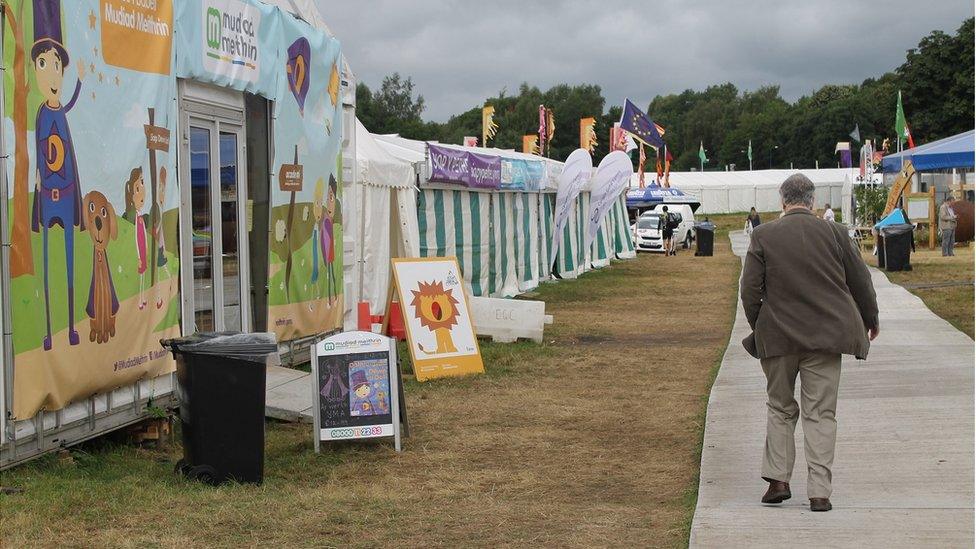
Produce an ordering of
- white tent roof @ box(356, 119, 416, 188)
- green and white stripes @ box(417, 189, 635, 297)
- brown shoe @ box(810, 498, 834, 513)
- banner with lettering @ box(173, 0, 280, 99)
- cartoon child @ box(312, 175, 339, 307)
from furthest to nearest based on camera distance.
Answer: green and white stripes @ box(417, 189, 635, 297) < white tent roof @ box(356, 119, 416, 188) < cartoon child @ box(312, 175, 339, 307) < banner with lettering @ box(173, 0, 280, 99) < brown shoe @ box(810, 498, 834, 513)

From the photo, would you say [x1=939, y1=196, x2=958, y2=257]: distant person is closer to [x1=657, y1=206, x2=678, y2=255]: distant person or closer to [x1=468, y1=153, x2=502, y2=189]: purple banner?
[x1=657, y1=206, x2=678, y2=255]: distant person

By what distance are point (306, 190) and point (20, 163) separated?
A: 507 centimetres

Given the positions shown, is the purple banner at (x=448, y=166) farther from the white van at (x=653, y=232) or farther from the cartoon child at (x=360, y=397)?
the white van at (x=653, y=232)

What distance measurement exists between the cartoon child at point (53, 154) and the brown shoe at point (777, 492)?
13.3ft

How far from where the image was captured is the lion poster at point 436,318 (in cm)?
1202

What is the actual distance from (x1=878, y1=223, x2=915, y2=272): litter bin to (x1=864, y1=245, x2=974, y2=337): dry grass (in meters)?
0.31

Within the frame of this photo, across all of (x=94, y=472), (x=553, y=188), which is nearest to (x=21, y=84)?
(x=94, y=472)

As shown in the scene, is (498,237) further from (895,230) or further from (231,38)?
(231,38)

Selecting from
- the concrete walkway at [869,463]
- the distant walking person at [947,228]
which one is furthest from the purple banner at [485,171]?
the distant walking person at [947,228]

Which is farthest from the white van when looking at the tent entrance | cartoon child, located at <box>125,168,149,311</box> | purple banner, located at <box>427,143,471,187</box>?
cartoon child, located at <box>125,168,149,311</box>

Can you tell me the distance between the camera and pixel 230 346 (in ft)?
22.9

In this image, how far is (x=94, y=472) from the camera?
23.8ft

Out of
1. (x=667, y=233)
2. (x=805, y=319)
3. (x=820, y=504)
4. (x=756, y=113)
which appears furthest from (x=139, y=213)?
(x=756, y=113)

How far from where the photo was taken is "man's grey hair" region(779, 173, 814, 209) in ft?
21.5
